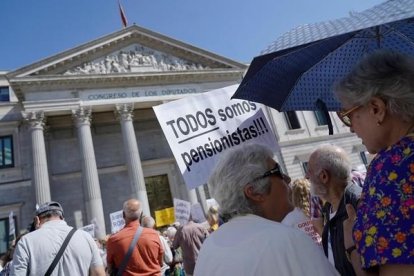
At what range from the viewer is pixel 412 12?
182 cm

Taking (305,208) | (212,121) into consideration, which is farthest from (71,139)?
(305,208)

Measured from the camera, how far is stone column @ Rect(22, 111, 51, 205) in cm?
1862

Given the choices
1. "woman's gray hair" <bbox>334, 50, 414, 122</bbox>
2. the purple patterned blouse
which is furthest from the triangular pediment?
the purple patterned blouse

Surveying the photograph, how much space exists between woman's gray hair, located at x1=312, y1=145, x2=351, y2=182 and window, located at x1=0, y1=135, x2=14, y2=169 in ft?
74.6

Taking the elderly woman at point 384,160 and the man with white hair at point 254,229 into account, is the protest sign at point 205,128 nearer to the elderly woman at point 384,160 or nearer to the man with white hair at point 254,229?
the man with white hair at point 254,229

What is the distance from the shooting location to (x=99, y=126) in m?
24.3

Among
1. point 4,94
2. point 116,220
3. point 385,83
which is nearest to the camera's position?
point 385,83

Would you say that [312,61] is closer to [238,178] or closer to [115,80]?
[238,178]

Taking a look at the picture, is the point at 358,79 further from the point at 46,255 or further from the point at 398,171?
the point at 46,255

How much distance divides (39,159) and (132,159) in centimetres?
510

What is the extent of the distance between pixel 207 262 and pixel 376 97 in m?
1.07

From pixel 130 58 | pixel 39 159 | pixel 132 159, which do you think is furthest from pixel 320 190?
pixel 130 58

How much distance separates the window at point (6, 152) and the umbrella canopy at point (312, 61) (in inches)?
860

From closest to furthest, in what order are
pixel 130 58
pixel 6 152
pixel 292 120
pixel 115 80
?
pixel 6 152 → pixel 115 80 → pixel 130 58 → pixel 292 120
